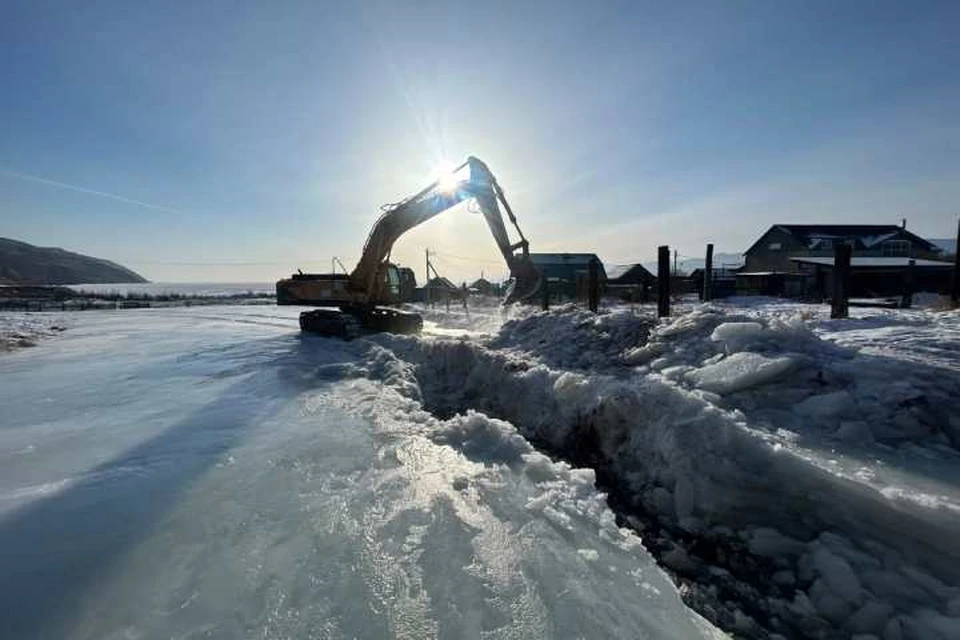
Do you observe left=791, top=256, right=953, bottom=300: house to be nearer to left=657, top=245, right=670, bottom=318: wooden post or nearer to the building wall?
the building wall

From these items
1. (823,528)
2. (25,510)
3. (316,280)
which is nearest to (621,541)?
(823,528)

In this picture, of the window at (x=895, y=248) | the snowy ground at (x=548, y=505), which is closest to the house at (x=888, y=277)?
the window at (x=895, y=248)

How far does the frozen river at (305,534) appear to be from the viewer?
8.14ft

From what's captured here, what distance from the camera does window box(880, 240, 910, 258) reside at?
43.0 meters

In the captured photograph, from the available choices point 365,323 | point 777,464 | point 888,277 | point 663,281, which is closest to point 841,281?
point 663,281

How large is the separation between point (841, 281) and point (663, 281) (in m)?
2.95

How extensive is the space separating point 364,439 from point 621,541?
3.19m

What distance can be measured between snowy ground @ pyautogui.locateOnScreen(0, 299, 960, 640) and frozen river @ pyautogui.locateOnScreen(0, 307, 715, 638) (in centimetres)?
2

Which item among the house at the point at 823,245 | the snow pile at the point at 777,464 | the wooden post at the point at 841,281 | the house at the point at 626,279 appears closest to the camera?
the snow pile at the point at 777,464

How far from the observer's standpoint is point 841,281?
8.02 metres

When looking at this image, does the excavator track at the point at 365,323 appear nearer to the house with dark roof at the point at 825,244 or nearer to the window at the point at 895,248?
the house with dark roof at the point at 825,244

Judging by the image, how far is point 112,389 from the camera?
8.12 meters

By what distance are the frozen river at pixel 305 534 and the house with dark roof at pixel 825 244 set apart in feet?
152

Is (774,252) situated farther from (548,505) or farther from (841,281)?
(548,505)
